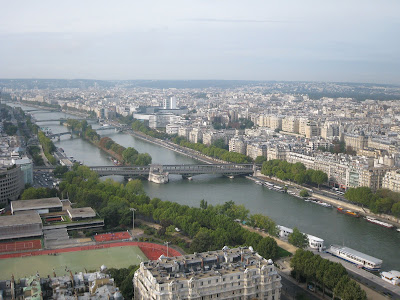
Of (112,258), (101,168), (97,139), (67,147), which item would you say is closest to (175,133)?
(97,139)

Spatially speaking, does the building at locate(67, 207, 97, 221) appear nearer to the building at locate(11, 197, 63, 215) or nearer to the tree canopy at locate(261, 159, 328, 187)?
the building at locate(11, 197, 63, 215)

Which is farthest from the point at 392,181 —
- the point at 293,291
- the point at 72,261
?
the point at 72,261

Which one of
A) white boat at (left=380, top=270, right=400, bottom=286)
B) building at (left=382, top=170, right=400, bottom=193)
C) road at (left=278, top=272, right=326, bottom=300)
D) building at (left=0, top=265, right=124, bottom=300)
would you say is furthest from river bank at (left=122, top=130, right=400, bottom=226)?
building at (left=0, top=265, right=124, bottom=300)

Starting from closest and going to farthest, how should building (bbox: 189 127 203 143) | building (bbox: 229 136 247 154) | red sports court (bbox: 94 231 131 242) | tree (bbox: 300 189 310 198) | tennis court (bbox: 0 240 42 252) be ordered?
tennis court (bbox: 0 240 42 252) < red sports court (bbox: 94 231 131 242) < tree (bbox: 300 189 310 198) < building (bbox: 229 136 247 154) < building (bbox: 189 127 203 143)

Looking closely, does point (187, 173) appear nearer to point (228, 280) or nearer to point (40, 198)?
point (40, 198)

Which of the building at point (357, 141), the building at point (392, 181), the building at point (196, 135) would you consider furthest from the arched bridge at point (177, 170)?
the building at point (196, 135)

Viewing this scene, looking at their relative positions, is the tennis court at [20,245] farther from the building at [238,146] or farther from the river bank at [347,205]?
the building at [238,146]
